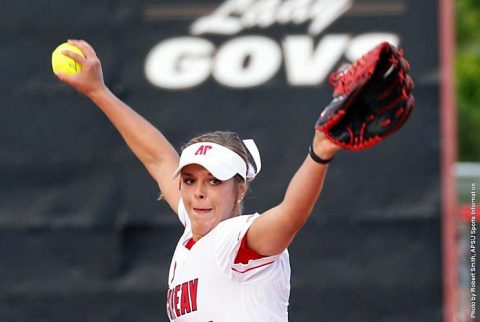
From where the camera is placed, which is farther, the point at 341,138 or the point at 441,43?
the point at 441,43

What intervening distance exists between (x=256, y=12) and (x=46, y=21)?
3.14 ft

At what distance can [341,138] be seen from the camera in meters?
3.05

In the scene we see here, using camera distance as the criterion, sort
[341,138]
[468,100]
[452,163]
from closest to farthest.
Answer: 1. [341,138]
2. [452,163]
3. [468,100]

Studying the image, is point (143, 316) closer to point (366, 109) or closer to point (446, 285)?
point (446, 285)

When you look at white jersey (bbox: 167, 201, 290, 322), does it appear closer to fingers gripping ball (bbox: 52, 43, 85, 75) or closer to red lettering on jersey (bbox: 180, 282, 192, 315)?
red lettering on jersey (bbox: 180, 282, 192, 315)

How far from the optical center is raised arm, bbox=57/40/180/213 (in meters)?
4.04

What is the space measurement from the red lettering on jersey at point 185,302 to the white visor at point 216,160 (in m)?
0.32

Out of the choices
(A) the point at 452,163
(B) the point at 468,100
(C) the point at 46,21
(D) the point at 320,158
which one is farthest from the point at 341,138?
(B) the point at 468,100

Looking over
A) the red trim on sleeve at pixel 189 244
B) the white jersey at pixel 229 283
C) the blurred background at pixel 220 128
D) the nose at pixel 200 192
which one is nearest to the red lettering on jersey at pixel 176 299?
the white jersey at pixel 229 283

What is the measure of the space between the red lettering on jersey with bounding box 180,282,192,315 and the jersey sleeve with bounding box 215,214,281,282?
154 mm

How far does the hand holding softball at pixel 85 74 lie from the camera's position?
399 centimetres

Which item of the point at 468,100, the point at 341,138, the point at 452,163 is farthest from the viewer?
the point at 468,100

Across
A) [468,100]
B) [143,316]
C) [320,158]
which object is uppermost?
[468,100]

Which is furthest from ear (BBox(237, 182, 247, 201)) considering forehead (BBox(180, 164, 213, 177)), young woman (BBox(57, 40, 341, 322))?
forehead (BBox(180, 164, 213, 177))
